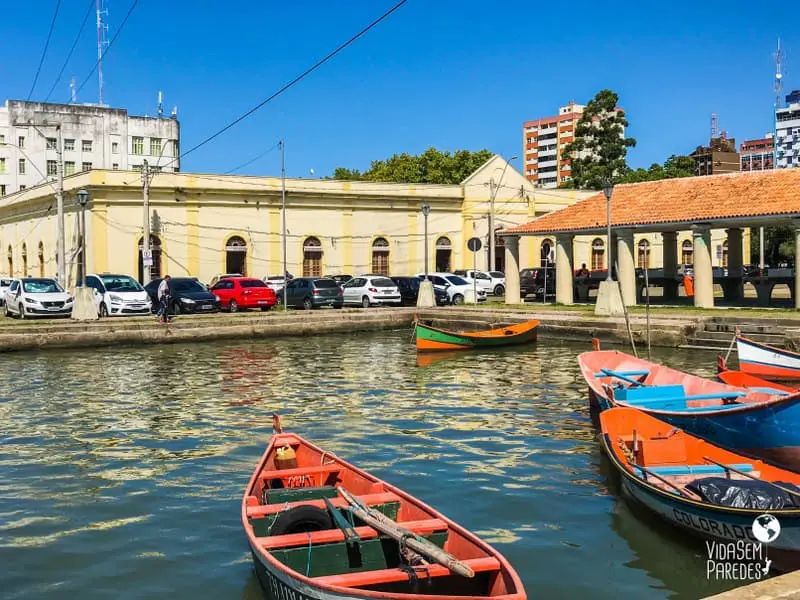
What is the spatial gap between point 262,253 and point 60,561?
4519cm

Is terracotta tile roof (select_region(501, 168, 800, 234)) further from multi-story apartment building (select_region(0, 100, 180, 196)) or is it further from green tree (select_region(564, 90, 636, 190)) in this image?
multi-story apartment building (select_region(0, 100, 180, 196))

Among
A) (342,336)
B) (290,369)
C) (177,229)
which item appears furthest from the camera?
(177,229)

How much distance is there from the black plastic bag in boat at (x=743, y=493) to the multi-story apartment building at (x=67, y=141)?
8156cm

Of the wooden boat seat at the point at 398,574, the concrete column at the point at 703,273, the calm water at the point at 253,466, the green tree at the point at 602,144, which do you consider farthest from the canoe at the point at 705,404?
the green tree at the point at 602,144

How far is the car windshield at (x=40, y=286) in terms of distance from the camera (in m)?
33.8

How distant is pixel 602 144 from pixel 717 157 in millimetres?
72970

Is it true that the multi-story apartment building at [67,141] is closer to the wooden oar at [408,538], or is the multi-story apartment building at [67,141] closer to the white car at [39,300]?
the white car at [39,300]

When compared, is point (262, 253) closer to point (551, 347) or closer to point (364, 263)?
point (364, 263)

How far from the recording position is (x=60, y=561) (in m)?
8.45

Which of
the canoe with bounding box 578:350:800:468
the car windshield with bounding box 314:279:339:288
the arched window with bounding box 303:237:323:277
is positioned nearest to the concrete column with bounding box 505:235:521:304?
the car windshield with bounding box 314:279:339:288

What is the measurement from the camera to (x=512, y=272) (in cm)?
3962

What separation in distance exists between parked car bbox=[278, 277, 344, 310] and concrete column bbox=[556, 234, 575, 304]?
1011 cm

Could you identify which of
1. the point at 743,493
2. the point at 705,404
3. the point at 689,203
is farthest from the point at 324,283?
the point at 743,493

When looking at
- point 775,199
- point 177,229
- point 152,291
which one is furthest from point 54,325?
point 775,199
